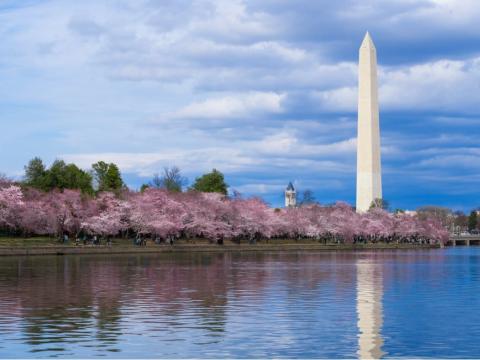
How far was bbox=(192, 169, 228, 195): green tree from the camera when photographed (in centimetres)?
12666

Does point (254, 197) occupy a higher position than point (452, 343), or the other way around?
point (254, 197)

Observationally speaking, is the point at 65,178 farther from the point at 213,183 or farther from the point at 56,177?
the point at 213,183

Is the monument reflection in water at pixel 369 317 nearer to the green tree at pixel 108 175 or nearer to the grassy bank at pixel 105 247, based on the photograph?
the grassy bank at pixel 105 247

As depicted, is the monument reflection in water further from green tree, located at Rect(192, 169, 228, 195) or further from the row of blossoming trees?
green tree, located at Rect(192, 169, 228, 195)

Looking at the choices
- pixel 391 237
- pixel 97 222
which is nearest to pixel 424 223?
pixel 391 237

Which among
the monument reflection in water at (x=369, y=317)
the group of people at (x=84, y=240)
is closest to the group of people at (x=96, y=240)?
the group of people at (x=84, y=240)

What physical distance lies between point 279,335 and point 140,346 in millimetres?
3531

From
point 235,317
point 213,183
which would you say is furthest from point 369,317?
point 213,183

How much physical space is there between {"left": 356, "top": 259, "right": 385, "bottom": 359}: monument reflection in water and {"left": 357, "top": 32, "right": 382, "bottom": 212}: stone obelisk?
9678cm

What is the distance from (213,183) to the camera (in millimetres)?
127250

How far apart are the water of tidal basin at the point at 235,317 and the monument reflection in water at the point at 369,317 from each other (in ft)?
0.10

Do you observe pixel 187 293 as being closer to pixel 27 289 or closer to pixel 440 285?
pixel 27 289

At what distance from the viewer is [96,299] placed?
2984cm

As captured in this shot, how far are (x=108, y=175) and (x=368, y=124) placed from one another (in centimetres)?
4376
